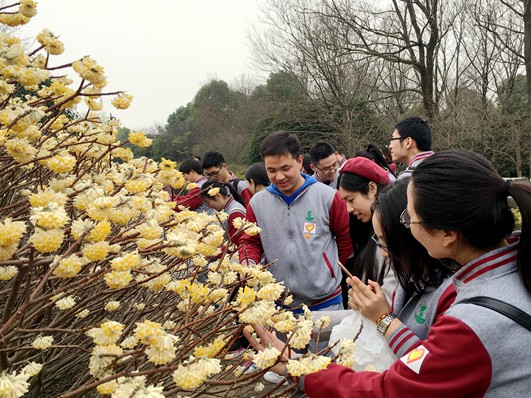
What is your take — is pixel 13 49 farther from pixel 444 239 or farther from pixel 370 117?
pixel 370 117

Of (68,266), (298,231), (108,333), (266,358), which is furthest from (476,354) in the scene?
(298,231)

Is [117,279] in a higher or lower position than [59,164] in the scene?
lower

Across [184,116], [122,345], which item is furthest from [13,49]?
[184,116]

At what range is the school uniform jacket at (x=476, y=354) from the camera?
1036 mm

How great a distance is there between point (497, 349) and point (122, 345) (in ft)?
3.19

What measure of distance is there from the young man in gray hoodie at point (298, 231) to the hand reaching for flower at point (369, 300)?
3.03 feet

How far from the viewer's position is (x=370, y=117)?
1499 centimetres

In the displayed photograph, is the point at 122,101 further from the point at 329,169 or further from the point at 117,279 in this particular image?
the point at 329,169

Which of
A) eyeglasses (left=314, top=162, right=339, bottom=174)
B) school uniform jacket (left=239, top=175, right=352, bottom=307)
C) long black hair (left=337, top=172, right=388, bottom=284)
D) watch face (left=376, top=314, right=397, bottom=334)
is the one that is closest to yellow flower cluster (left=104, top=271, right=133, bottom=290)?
watch face (left=376, top=314, right=397, bottom=334)

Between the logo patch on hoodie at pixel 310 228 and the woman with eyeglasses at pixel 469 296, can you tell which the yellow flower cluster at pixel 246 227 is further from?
the logo patch on hoodie at pixel 310 228

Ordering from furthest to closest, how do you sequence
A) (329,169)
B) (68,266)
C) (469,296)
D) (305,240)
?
1. (329,169)
2. (305,240)
3. (469,296)
4. (68,266)

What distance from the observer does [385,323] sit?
5.19ft

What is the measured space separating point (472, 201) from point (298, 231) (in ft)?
5.15

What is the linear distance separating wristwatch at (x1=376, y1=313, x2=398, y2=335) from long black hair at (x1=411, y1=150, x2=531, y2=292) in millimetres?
474
